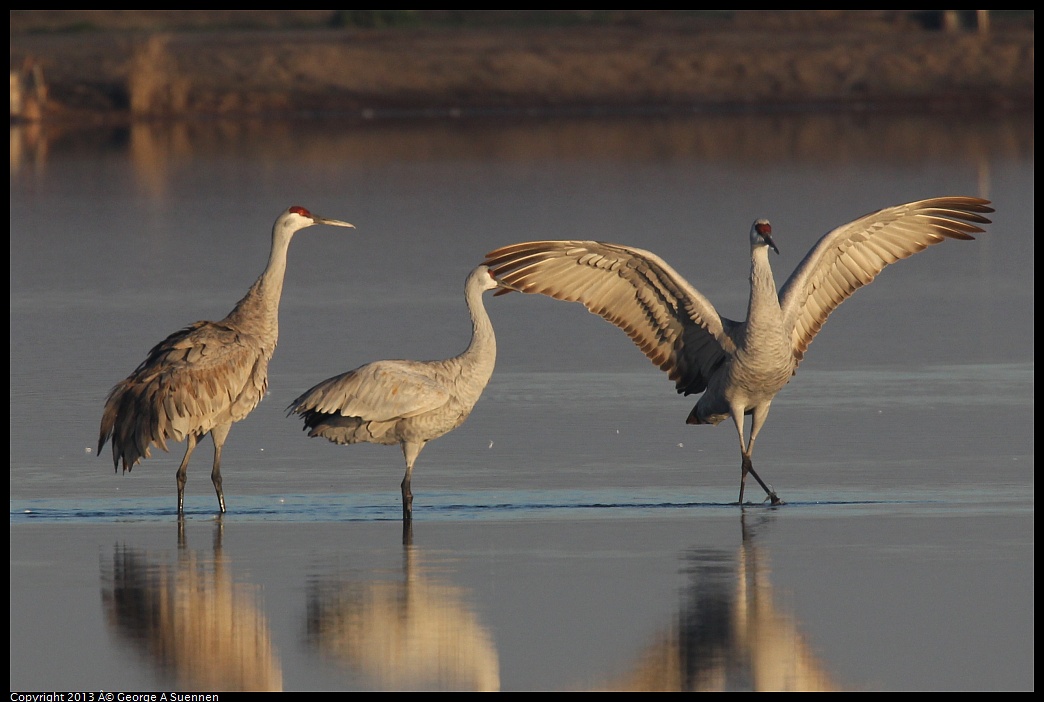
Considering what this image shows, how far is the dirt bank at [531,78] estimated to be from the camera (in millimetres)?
41062

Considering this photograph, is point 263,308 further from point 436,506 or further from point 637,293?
point 637,293

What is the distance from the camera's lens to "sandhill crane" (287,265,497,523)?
11.2m

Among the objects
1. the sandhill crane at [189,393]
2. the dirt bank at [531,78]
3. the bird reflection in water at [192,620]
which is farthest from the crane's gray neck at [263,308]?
the dirt bank at [531,78]

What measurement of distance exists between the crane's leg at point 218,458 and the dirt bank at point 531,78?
2919 cm

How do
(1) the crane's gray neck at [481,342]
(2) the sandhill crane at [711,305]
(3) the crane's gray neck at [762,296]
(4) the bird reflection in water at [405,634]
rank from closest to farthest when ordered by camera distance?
(4) the bird reflection in water at [405,634] < (1) the crane's gray neck at [481,342] < (3) the crane's gray neck at [762,296] < (2) the sandhill crane at [711,305]

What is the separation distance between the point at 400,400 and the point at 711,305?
225 centimetres

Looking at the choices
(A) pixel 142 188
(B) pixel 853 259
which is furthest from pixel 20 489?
(A) pixel 142 188

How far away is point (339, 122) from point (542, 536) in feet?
101

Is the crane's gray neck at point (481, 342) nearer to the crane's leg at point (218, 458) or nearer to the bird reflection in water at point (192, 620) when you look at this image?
the crane's leg at point (218, 458)

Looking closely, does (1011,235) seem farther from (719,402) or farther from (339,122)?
(339,122)

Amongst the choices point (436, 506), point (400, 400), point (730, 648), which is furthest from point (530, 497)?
point (730, 648)

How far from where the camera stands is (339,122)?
40.4m

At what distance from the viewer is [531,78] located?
41.3m

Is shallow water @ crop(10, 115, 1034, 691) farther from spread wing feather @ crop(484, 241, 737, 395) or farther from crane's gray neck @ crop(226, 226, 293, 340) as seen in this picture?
crane's gray neck @ crop(226, 226, 293, 340)
